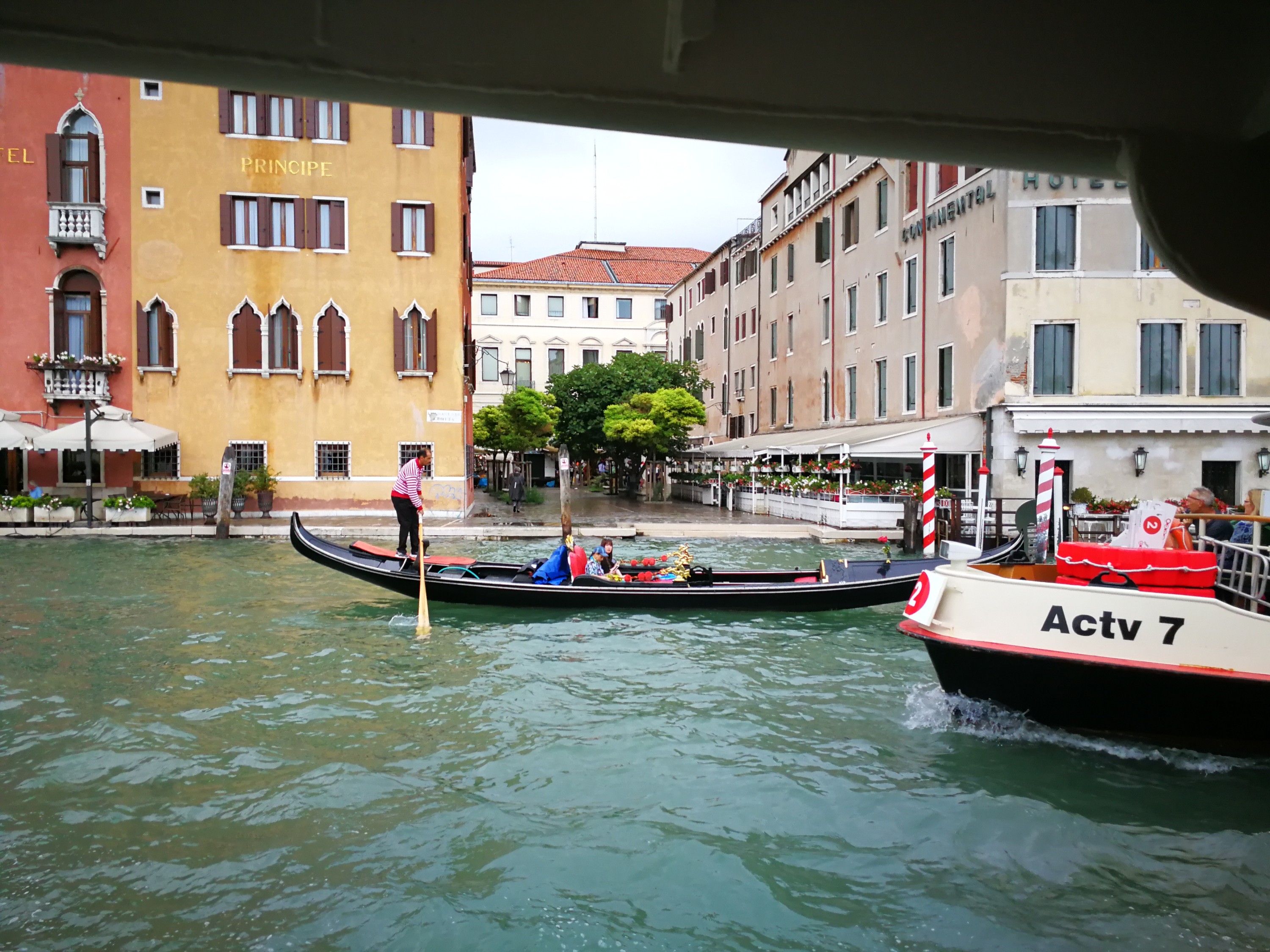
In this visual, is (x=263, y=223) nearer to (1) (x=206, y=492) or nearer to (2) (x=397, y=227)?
(2) (x=397, y=227)

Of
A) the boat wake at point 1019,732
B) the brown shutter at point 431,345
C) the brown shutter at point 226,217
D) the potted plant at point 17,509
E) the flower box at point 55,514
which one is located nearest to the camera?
the boat wake at point 1019,732

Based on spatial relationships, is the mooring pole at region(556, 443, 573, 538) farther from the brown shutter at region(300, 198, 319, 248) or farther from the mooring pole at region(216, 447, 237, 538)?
the brown shutter at region(300, 198, 319, 248)

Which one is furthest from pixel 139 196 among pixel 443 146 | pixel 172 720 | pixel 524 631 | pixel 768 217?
pixel 768 217

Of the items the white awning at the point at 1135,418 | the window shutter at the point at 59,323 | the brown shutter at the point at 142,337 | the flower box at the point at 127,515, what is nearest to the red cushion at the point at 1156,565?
the white awning at the point at 1135,418

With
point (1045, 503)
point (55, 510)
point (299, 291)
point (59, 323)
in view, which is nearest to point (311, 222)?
point (299, 291)

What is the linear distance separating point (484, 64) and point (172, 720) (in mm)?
5685

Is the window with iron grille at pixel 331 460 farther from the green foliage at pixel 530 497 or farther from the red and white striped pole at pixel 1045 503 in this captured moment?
the red and white striped pole at pixel 1045 503

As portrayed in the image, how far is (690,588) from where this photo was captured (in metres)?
9.99

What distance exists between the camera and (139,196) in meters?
18.8

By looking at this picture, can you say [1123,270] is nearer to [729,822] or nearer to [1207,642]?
[1207,642]

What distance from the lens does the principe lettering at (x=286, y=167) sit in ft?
62.4

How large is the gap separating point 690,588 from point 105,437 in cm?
1246

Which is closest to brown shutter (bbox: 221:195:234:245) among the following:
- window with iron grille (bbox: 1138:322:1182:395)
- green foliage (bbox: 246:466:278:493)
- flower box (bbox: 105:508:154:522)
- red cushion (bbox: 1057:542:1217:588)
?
green foliage (bbox: 246:466:278:493)

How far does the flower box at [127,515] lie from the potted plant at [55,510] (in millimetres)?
576
